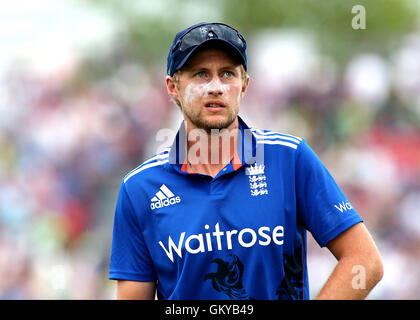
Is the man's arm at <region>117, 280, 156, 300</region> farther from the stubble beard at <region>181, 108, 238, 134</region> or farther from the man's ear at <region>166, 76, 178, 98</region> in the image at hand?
the man's ear at <region>166, 76, 178, 98</region>

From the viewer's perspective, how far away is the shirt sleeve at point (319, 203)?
226cm

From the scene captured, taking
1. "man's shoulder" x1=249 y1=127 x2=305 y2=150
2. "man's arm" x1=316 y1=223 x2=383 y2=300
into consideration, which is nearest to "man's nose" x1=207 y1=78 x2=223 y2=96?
"man's shoulder" x1=249 y1=127 x2=305 y2=150

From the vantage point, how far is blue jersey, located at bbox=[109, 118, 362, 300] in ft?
7.55

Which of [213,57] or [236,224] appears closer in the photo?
[236,224]

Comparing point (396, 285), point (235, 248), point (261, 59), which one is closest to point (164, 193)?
point (235, 248)

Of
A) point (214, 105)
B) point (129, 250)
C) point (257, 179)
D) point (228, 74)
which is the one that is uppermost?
point (228, 74)

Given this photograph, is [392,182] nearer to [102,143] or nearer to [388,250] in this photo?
[388,250]

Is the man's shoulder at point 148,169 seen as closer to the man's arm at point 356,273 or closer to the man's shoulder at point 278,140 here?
the man's shoulder at point 278,140

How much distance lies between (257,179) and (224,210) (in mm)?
187

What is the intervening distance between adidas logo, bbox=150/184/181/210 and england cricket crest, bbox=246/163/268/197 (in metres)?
0.31

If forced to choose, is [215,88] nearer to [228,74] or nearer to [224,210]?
[228,74]

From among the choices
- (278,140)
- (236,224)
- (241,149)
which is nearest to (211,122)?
(241,149)

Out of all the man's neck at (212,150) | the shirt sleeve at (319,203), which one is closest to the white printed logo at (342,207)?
the shirt sleeve at (319,203)

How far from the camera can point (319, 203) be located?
230 centimetres
